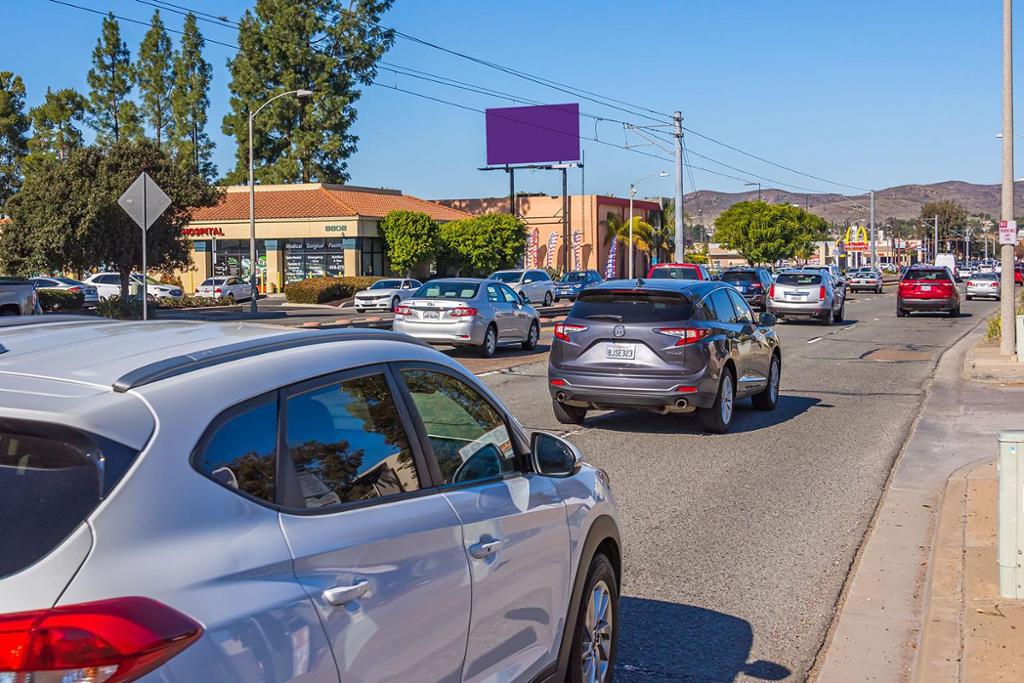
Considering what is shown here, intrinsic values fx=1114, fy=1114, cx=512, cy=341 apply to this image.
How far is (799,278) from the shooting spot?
113 feet

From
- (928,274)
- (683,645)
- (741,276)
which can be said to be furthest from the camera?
(741,276)

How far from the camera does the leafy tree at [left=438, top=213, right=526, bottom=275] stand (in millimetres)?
66062

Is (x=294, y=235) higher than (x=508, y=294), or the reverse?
(x=294, y=235)

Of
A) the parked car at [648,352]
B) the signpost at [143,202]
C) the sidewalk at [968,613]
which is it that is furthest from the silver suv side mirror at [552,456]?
the signpost at [143,202]

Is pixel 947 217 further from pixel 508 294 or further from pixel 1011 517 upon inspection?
pixel 1011 517

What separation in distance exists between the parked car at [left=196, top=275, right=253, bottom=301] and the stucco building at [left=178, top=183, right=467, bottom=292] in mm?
2400

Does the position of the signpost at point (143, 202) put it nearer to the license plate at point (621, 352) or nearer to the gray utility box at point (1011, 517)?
the license plate at point (621, 352)

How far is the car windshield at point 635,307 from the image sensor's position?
1220cm

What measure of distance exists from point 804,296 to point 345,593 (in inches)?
1264

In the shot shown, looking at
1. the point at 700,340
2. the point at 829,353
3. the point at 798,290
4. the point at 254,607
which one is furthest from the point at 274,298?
the point at 254,607

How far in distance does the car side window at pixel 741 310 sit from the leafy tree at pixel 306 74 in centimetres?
6506

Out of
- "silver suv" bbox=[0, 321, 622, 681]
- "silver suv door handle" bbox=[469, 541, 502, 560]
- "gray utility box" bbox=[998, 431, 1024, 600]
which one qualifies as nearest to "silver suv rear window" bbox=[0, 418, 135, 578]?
"silver suv" bbox=[0, 321, 622, 681]

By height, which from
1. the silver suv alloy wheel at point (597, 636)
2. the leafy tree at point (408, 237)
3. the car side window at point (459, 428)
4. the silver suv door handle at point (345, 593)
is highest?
the leafy tree at point (408, 237)

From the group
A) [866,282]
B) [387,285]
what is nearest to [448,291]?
[387,285]
